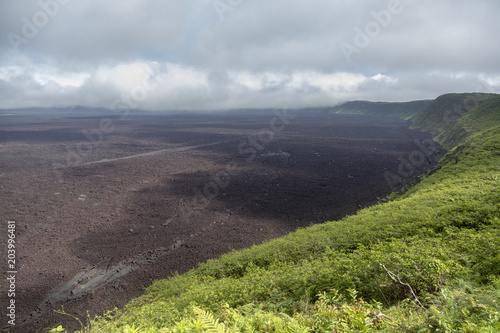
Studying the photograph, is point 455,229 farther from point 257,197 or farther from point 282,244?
point 257,197

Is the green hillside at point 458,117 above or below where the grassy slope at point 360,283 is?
above

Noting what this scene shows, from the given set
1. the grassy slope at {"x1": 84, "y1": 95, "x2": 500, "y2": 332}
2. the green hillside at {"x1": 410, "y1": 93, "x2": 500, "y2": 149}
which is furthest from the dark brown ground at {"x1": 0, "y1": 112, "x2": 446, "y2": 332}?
the green hillside at {"x1": 410, "y1": 93, "x2": 500, "y2": 149}

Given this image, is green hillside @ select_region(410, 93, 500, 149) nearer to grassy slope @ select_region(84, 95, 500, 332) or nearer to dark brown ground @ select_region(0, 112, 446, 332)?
dark brown ground @ select_region(0, 112, 446, 332)

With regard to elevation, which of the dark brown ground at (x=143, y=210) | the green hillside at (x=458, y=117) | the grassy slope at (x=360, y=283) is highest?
the green hillside at (x=458, y=117)

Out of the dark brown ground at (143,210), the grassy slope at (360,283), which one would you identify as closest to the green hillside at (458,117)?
the dark brown ground at (143,210)

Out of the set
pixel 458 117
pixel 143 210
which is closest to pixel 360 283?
pixel 143 210

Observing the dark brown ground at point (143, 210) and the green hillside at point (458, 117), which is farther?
the green hillside at point (458, 117)

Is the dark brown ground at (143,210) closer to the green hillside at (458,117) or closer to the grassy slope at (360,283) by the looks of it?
the grassy slope at (360,283)

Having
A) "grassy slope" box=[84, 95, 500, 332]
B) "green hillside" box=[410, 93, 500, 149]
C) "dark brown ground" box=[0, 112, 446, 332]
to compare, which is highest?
"green hillside" box=[410, 93, 500, 149]

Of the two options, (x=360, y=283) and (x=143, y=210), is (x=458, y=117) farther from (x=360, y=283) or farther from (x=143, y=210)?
(x=360, y=283)
